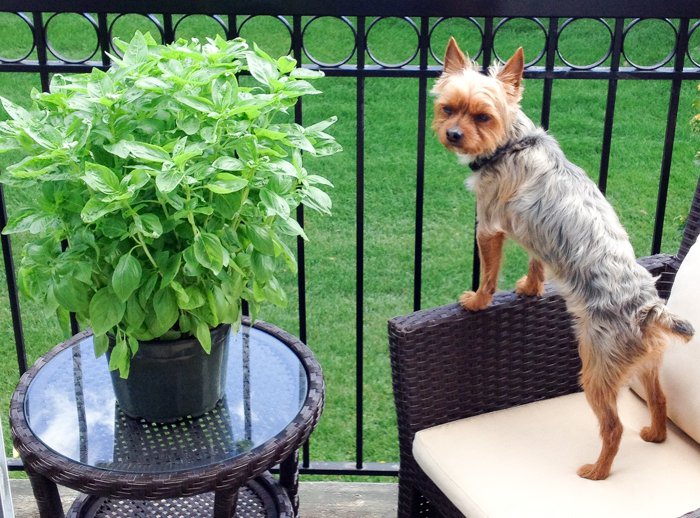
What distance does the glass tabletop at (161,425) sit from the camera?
1.91 metres

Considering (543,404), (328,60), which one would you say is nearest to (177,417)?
(543,404)

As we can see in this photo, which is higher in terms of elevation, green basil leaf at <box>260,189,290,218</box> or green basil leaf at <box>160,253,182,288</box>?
green basil leaf at <box>260,189,290,218</box>

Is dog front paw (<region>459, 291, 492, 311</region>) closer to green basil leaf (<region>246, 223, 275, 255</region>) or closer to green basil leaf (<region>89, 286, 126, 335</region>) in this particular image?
green basil leaf (<region>246, 223, 275, 255</region>)

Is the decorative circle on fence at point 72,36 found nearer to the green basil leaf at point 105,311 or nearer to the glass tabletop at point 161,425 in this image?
the glass tabletop at point 161,425

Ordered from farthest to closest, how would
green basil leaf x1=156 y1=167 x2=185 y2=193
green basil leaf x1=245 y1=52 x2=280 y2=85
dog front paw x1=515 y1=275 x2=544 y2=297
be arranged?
dog front paw x1=515 y1=275 x2=544 y2=297 → green basil leaf x1=245 y1=52 x2=280 y2=85 → green basil leaf x1=156 y1=167 x2=185 y2=193

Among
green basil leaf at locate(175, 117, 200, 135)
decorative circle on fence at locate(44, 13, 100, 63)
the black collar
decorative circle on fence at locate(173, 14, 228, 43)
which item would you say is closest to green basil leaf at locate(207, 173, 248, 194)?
green basil leaf at locate(175, 117, 200, 135)

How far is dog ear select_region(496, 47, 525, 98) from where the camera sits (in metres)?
2.08

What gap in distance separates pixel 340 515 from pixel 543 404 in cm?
83

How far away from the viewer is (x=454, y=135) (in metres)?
2.08

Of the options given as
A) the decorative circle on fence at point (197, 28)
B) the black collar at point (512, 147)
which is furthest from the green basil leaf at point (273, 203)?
the decorative circle on fence at point (197, 28)

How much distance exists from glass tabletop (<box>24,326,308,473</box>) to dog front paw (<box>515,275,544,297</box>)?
23.3 inches

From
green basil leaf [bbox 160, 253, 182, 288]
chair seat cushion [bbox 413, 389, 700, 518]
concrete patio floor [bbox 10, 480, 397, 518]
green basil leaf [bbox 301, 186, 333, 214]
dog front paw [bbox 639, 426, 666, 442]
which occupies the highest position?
green basil leaf [bbox 301, 186, 333, 214]

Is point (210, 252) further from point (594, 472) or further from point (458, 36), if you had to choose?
point (458, 36)

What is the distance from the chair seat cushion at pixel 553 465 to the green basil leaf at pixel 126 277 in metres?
0.86
